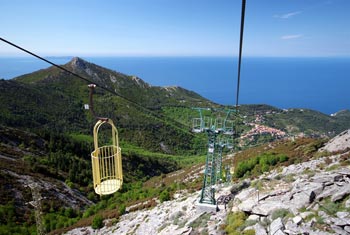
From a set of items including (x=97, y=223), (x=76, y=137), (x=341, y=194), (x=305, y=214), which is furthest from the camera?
(x=76, y=137)

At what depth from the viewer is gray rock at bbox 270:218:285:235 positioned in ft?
42.6

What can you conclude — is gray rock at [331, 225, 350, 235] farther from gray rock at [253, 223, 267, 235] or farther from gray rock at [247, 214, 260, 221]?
gray rock at [247, 214, 260, 221]

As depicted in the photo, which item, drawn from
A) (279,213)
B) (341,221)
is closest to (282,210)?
(279,213)

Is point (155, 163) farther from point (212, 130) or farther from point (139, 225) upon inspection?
point (212, 130)

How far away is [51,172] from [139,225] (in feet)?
131

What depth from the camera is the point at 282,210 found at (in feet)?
Answer: 47.0

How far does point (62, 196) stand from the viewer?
4638cm

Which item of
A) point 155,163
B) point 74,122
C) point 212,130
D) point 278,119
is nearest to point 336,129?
point 278,119

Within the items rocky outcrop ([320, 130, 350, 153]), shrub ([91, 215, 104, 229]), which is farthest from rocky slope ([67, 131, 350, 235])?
shrub ([91, 215, 104, 229])

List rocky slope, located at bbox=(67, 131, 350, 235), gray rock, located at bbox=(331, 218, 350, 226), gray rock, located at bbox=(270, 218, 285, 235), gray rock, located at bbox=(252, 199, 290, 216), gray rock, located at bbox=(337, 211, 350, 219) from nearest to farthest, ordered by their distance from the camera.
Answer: gray rock, located at bbox=(331, 218, 350, 226) < gray rock, located at bbox=(337, 211, 350, 219) < rocky slope, located at bbox=(67, 131, 350, 235) < gray rock, located at bbox=(270, 218, 285, 235) < gray rock, located at bbox=(252, 199, 290, 216)

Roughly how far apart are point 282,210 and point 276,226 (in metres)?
1.33

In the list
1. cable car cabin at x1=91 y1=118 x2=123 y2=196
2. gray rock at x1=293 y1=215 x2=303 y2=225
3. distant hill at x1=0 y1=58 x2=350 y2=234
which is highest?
cable car cabin at x1=91 y1=118 x2=123 y2=196

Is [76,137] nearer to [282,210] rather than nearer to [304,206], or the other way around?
[282,210]

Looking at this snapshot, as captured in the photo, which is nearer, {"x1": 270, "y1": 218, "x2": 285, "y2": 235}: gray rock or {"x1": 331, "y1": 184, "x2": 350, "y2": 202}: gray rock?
{"x1": 270, "y1": 218, "x2": 285, "y2": 235}: gray rock
